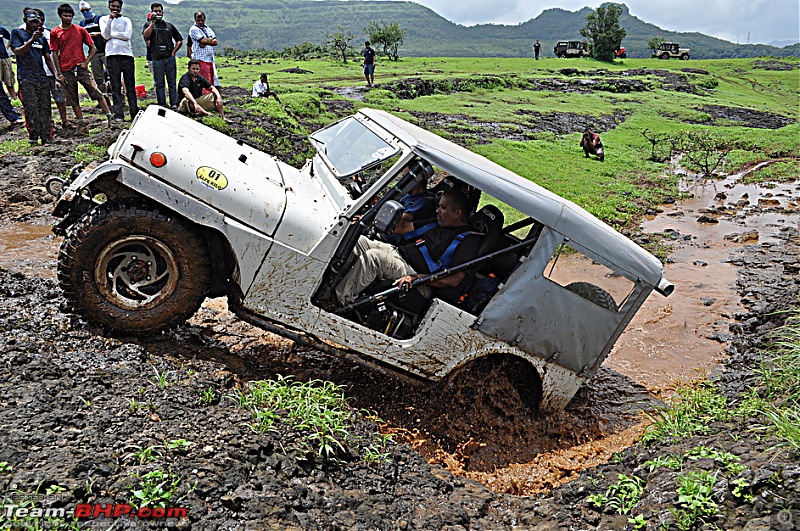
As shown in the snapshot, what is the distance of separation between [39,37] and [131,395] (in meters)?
8.56

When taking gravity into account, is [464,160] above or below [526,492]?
above

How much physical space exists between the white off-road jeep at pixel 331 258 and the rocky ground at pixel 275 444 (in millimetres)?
411

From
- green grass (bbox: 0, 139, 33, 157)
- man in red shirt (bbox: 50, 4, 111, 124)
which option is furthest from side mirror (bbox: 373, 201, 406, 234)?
man in red shirt (bbox: 50, 4, 111, 124)

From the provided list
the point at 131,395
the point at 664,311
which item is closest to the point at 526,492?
the point at 131,395

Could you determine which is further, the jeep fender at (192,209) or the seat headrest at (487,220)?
the seat headrest at (487,220)

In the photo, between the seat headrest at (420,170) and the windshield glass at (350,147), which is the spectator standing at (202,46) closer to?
the windshield glass at (350,147)

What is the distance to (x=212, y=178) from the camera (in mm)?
4648

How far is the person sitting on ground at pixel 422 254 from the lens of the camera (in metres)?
4.94

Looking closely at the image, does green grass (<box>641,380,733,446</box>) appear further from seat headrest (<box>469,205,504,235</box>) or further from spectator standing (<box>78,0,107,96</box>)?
spectator standing (<box>78,0,107,96</box>)

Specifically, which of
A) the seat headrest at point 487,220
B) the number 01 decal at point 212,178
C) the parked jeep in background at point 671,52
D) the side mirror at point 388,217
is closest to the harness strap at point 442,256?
the seat headrest at point 487,220

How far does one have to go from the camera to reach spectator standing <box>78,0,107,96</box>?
12.9 meters

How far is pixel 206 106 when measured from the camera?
11.9 m

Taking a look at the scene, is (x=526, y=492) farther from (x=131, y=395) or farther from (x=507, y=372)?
(x=131, y=395)

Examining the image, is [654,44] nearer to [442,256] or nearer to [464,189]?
[464,189]
